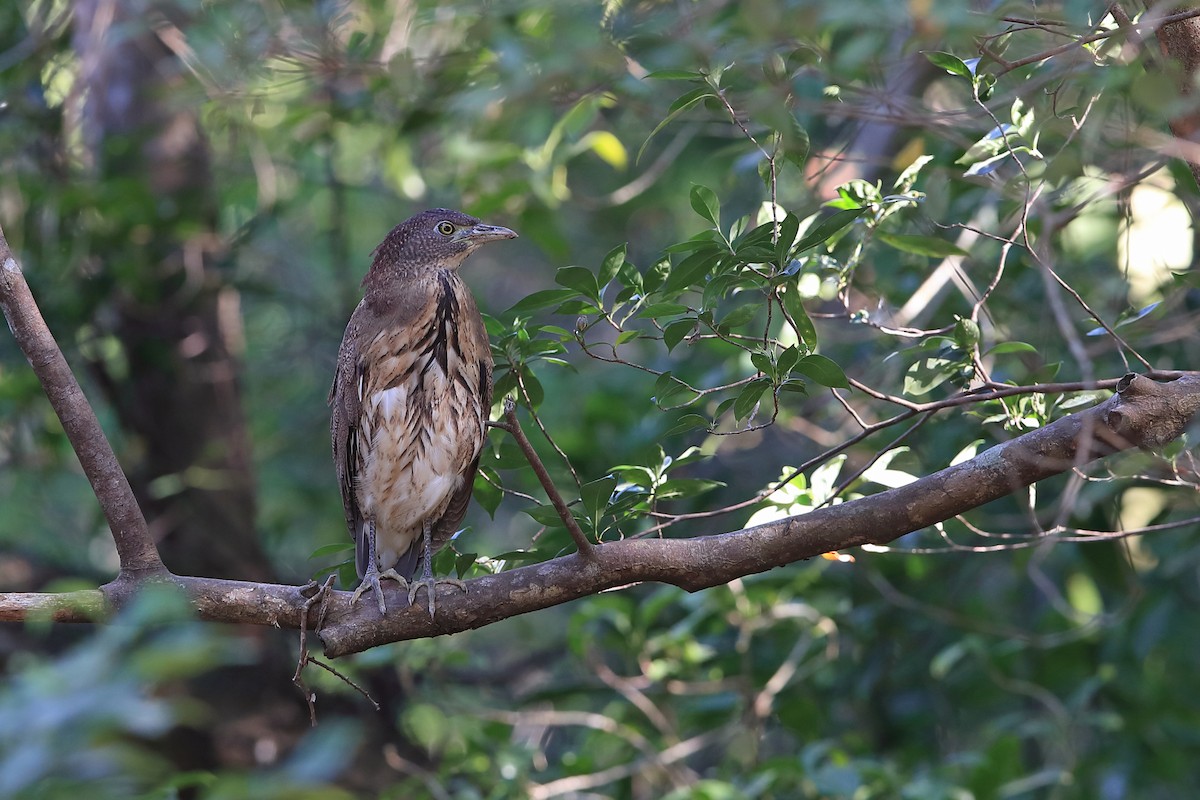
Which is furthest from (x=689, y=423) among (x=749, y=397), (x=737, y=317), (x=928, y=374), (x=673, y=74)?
(x=673, y=74)

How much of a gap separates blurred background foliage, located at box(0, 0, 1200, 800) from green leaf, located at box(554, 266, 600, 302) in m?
0.01

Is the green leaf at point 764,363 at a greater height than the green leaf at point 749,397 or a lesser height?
greater

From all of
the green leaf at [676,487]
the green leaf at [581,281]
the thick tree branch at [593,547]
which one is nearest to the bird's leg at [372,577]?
the thick tree branch at [593,547]

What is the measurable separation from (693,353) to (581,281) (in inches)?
112

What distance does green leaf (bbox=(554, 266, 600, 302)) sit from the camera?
9.52 ft

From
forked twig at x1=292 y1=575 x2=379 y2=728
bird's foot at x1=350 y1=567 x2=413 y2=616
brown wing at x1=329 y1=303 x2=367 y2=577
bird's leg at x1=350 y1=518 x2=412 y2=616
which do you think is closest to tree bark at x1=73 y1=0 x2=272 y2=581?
brown wing at x1=329 y1=303 x2=367 y2=577

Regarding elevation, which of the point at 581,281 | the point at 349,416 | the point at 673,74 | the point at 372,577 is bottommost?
the point at 372,577

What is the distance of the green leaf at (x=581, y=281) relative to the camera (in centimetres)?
290

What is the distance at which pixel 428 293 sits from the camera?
4238 millimetres

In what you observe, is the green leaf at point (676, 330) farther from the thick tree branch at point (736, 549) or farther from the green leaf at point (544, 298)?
the thick tree branch at point (736, 549)

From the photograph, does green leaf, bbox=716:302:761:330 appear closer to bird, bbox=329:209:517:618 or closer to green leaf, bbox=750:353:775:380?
green leaf, bbox=750:353:775:380

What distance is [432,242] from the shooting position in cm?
445

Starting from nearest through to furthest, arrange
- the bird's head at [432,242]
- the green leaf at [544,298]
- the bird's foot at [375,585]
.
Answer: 1. the green leaf at [544,298]
2. the bird's foot at [375,585]
3. the bird's head at [432,242]

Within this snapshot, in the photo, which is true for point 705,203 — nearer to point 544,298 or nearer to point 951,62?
point 544,298
